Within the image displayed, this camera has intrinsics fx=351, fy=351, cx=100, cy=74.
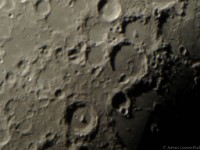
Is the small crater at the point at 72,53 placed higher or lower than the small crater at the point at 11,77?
higher

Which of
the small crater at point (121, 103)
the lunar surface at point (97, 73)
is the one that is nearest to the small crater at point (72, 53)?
the lunar surface at point (97, 73)

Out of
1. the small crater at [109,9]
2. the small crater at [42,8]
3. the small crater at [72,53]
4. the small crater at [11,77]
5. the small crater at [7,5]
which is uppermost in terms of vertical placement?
the small crater at [7,5]

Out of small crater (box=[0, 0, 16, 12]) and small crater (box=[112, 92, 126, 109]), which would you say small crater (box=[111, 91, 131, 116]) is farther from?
small crater (box=[0, 0, 16, 12])

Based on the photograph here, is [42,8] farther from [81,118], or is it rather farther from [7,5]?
[81,118]

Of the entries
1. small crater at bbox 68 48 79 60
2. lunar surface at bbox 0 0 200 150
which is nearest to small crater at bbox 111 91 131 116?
lunar surface at bbox 0 0 200 150

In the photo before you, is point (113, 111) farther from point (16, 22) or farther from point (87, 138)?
point (16, 22)

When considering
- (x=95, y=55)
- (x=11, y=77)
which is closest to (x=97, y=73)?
(x=95, y=55)

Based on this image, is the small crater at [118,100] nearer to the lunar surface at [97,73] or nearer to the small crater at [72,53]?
the lunar surface at [97,73]

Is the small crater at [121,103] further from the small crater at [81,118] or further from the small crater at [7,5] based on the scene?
the small crater at [7,5]
